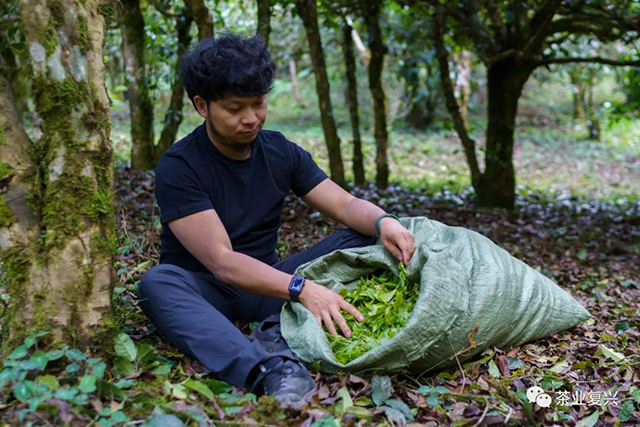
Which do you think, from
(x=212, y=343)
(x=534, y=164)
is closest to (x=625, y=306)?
(x=212, y=343)

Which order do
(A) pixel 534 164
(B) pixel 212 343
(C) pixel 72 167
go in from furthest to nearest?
1. (A) pixel 534 164
2. (B) pixel 212 343
3. (C) pixel 72 167

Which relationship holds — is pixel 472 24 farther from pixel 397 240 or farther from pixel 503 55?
pixel 397 240

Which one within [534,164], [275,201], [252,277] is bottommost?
[534,164]

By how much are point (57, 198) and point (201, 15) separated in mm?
2638

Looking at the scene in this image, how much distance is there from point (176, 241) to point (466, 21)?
4289 mm

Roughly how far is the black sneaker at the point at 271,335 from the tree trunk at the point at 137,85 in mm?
3990

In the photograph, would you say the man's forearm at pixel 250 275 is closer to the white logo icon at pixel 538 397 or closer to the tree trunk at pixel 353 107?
the white logo icon at pixel 538 397

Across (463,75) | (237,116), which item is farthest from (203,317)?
(463,75)

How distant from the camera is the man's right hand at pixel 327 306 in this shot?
2469 mm

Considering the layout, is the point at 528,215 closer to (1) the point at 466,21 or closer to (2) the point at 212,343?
(1) the point at 466,21

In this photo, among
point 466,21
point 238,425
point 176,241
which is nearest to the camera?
point 238,425

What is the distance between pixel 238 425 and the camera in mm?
1943

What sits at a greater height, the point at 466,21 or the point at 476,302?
the point at 466,21

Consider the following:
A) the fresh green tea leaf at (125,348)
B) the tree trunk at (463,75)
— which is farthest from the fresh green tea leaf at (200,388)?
the tree trunk at (463,75)
